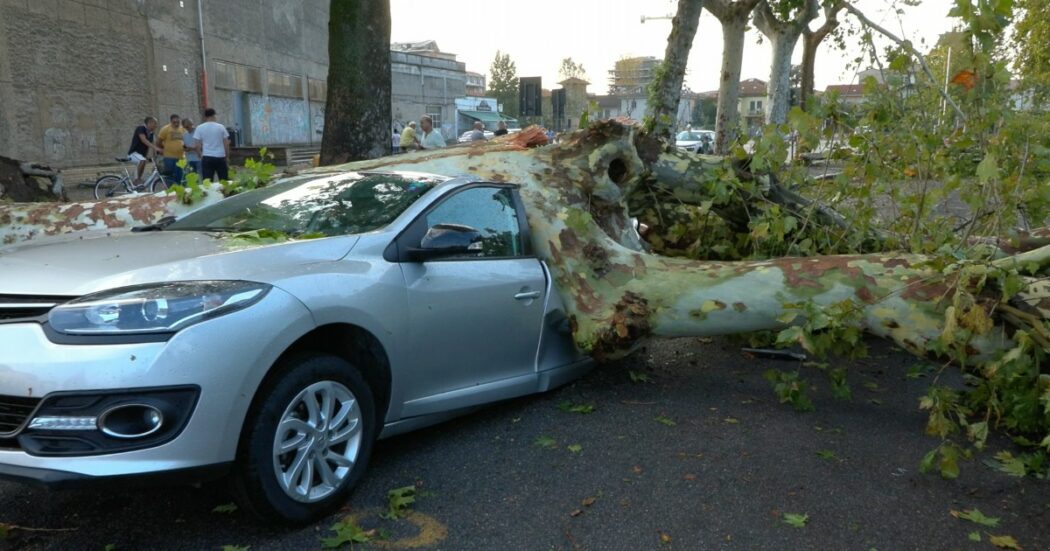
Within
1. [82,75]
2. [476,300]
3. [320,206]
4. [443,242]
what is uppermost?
[82,75]

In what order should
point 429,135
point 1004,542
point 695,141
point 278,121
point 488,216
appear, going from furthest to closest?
point 695,141, point 278,121, point 429,135, point 488,216, point 1004,542

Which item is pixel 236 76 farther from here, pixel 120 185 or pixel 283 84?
pixel 120 185

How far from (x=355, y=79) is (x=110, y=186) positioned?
890 centimetres

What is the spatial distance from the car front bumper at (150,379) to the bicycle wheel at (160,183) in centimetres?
1327

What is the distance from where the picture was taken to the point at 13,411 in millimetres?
2863

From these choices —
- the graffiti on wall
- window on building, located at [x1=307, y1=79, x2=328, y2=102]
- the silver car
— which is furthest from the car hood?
window on building, located at [x1=307, y1=79, x2=328, y2=102]

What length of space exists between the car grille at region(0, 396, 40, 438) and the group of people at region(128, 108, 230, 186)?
10976 mm

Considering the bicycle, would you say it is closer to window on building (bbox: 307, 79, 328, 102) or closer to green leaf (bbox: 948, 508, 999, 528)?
green leaf (bbox: 948, 508, 999, 528)

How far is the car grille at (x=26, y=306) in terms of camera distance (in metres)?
2.99

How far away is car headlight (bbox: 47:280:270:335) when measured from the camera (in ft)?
9.49

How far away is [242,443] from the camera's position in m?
3.09

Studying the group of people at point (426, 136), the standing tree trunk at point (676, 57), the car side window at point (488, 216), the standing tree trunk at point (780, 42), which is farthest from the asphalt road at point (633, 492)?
the standing tree trunk at point (780, 42)

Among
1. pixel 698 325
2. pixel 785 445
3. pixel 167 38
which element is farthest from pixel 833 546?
pixel 167 38

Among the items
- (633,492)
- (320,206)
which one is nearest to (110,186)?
(320,206)
